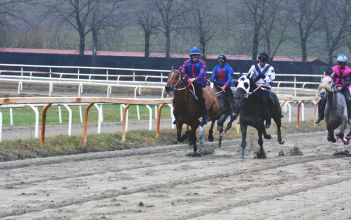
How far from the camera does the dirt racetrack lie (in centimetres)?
1041

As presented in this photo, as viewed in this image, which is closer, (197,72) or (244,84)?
(244,84)

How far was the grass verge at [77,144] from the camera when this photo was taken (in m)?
16.3

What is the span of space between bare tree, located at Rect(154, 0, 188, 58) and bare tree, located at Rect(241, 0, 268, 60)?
130 inches

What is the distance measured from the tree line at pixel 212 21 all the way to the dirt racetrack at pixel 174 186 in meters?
31.3

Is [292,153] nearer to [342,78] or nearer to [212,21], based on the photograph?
[342,78]

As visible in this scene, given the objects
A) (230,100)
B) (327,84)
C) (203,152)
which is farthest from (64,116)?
A: (327,84)

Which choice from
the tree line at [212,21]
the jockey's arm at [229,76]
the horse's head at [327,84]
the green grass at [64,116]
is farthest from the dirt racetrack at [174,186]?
the tree line at [212,21]

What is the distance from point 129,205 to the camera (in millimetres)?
10859

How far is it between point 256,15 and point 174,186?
36761mm

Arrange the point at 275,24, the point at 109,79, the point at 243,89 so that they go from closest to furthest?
1. the point at 243,89
2. the point at 109,79
3. the point at 275,24

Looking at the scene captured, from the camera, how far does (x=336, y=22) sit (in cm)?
5141

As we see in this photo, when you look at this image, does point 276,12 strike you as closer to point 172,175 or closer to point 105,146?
point 105,146

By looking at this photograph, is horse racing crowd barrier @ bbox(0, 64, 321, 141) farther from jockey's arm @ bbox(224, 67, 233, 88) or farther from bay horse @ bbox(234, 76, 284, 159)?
bay horse @ bbox(234, 76, 284, 159)

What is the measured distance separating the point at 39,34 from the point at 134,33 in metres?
9.06
